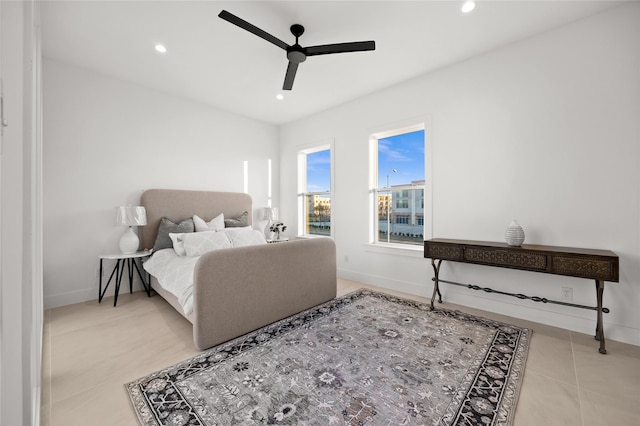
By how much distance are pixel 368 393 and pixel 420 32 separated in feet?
10.3

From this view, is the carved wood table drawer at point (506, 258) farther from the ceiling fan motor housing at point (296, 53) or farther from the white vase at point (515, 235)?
the ceiling fan motor housing at point (296, 53)

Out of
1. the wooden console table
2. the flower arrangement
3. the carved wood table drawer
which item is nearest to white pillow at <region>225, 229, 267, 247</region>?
the flower arrangement

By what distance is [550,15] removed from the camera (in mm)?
2451

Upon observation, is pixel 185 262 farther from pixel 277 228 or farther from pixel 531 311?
pixel 531 311

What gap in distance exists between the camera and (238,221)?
4449mm

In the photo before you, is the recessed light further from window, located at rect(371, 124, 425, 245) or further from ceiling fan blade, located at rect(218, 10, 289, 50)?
ceiling fan blade, located at rect(218, 10, 289, 50)

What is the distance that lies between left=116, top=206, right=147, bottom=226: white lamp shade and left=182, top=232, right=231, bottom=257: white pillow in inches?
22.1

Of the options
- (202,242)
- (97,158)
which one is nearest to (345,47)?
(202,242)

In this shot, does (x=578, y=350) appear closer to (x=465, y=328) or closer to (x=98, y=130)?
(x=465, y=328)

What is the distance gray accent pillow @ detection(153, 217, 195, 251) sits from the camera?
3555 millimetres

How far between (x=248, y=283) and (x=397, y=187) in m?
2.53

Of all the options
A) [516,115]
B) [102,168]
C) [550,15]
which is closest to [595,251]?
[516,115]

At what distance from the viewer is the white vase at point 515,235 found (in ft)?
8.60

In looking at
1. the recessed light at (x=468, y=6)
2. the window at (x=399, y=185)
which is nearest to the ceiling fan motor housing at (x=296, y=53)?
the recessed light at (x=468, y=6)
